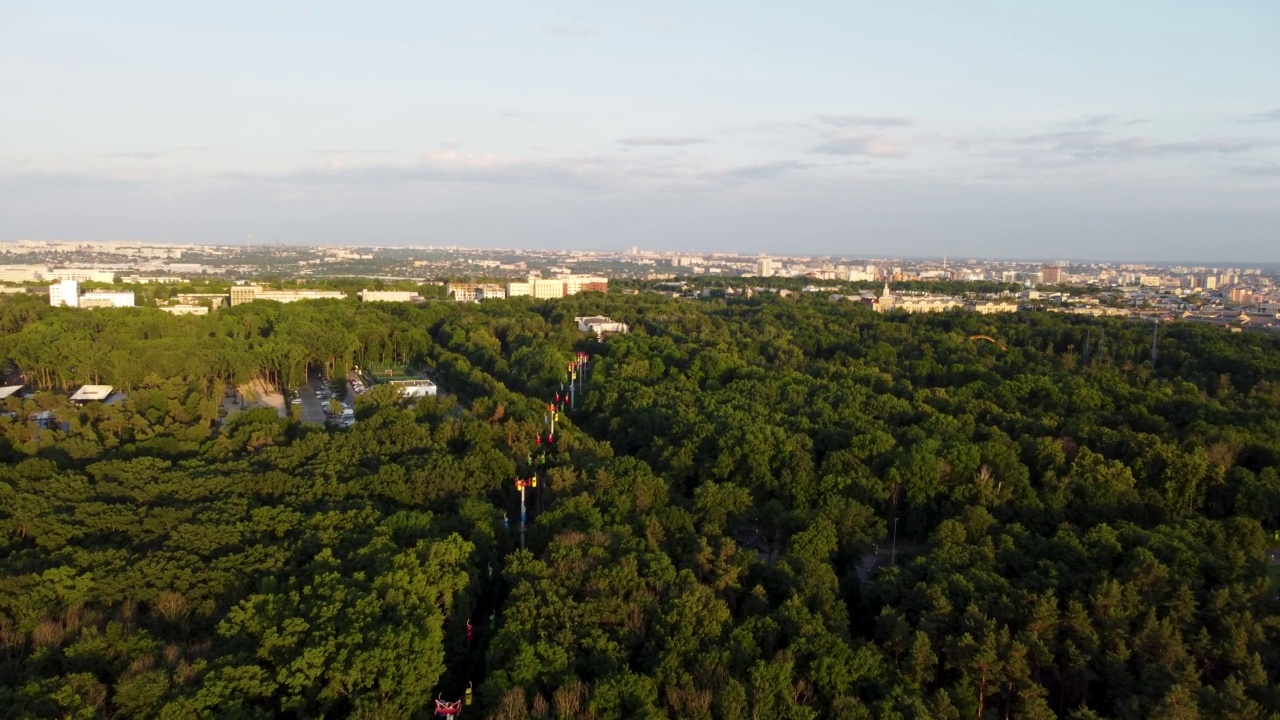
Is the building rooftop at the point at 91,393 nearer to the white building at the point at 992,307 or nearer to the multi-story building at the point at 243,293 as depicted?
the multi-story building at the point at 243,293

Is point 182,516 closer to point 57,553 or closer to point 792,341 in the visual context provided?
point 57,553

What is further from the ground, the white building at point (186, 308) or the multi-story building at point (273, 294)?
the multi-story building at point (273, 294)

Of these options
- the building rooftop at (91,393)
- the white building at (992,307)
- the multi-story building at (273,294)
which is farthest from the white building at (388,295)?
the white building at (992,307)

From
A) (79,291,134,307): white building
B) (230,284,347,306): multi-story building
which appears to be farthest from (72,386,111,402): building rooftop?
(230,284,347,306): multi-story building

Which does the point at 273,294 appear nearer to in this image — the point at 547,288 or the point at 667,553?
the point at 547,288

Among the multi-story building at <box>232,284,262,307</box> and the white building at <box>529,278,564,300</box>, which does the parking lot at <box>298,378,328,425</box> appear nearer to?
the multi-story building at <box>232,284,262,307</box>

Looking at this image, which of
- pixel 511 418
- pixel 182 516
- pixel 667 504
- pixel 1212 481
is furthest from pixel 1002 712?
pixel 511 418
